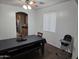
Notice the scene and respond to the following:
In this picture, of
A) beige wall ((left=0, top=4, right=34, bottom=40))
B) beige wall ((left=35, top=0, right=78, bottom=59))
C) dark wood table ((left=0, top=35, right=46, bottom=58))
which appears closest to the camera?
dark wood table ((left=0, top=35, right=46, bottom=58))

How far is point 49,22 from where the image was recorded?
16.5 feet

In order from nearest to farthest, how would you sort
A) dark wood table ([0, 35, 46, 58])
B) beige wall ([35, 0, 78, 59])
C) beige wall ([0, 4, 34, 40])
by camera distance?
dark wood table ([0, 35, 46, 58]) < beige wall ([35, 0, 78, 59]) < beige wall ([0, 4, 34, 40])

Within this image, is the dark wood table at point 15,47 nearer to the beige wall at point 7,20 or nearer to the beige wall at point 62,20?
the beige wall at point 62,20

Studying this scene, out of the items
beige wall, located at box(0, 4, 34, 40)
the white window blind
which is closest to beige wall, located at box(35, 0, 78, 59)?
the white window blind

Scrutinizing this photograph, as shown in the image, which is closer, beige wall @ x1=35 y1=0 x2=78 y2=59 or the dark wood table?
the dark wood table

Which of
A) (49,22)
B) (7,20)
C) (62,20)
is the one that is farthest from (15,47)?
(49,22)

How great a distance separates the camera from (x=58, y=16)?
171 inches

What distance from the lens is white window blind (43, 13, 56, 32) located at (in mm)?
4690

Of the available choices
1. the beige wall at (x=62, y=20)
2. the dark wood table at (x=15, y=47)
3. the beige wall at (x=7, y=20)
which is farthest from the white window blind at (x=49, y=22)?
the beige wall at (x=7, y=20)

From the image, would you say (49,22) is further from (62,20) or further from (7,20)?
(7,20)

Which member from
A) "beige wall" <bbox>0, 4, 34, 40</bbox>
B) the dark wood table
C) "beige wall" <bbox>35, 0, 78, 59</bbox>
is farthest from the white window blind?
"beige wall" <bbox>0, 4, 34, 40</bbox>

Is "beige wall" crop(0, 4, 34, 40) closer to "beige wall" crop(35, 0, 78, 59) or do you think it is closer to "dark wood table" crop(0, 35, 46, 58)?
"dark wood table" crop(0, 35, 46, 58)

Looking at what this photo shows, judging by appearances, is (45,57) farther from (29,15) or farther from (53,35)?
(29,15)

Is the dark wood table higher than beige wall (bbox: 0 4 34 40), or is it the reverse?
beige wall (bbox: 0 4 34 40)
